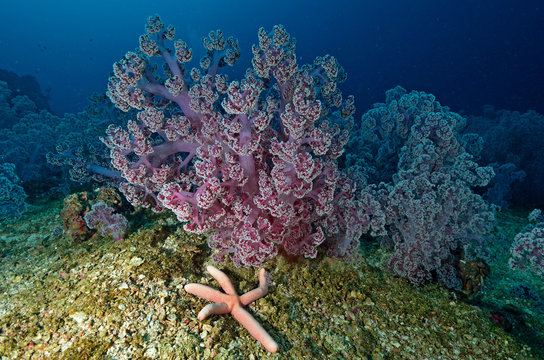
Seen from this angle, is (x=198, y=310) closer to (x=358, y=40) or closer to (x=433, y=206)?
(x=433, y=206)

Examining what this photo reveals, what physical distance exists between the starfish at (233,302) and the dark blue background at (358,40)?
2726 cm

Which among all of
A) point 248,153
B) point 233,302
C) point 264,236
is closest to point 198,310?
point 233,302

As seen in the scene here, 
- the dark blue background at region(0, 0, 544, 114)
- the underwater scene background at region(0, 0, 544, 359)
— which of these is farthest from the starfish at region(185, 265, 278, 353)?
the dark blue background at region(0, 0, 544, 114)

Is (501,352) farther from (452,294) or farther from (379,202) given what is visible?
(379,202)

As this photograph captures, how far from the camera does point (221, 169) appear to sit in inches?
148

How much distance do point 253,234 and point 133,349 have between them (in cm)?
173

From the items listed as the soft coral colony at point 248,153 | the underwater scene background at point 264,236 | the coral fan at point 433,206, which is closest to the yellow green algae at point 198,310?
the underwater scene background at point 264,236

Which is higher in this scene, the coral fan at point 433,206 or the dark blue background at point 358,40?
the dark blue background at point 358,40

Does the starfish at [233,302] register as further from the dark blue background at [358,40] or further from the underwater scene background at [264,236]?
the dark blue background at [358,40]

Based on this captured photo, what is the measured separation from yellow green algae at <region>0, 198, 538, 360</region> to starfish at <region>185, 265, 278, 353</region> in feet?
0.35

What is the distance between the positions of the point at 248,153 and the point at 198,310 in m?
1.95

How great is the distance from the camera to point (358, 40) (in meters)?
93.8

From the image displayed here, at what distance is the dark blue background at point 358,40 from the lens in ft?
190

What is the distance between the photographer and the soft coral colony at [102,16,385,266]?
11.4 feet
